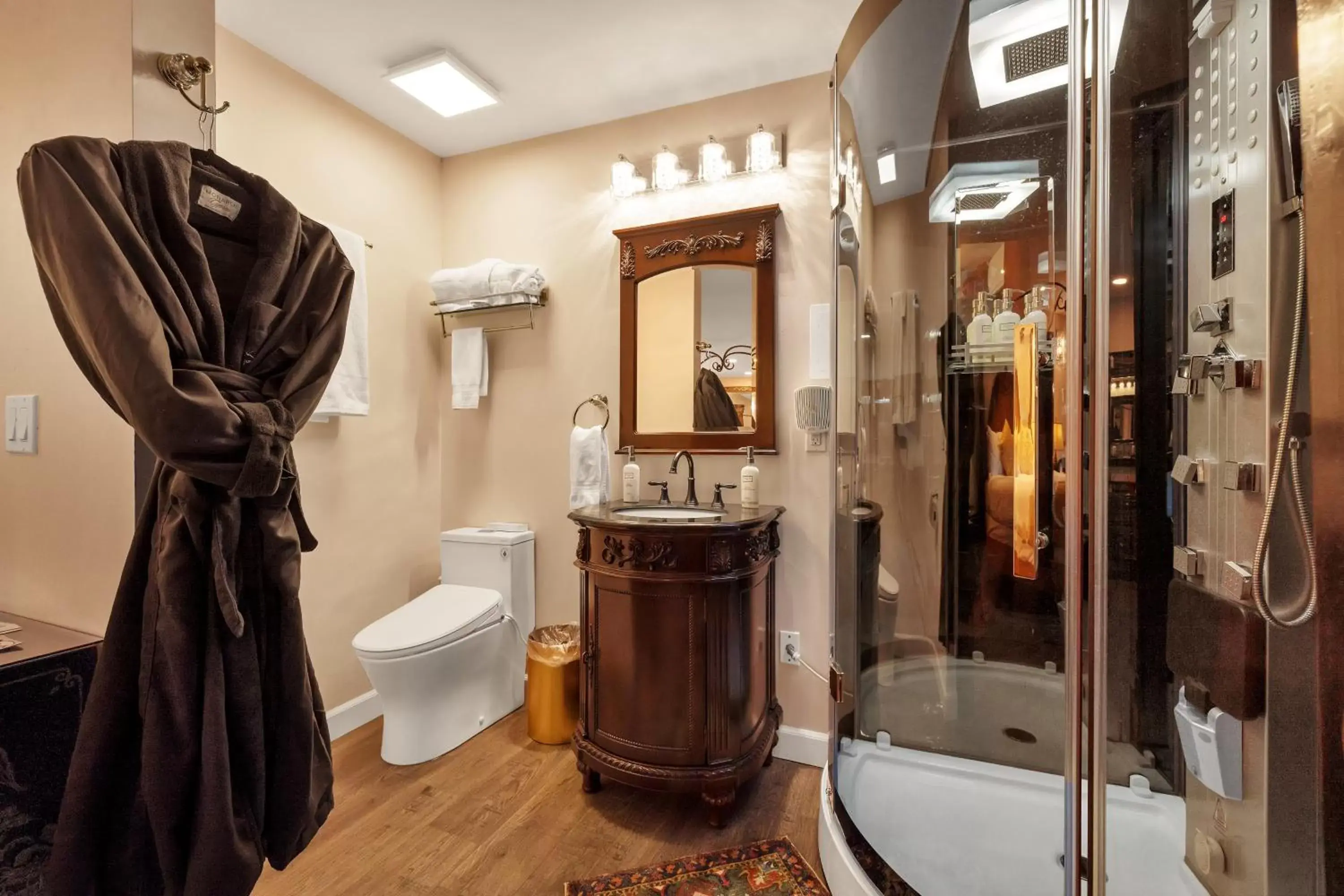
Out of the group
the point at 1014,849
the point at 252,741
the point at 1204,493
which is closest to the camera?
Result: the point at 252,741

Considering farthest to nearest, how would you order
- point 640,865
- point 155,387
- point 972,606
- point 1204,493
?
1. point 972,606
2. point 640,865
3. point 1204,493
4. point 155,387

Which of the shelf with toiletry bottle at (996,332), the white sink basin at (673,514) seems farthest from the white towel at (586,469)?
the shelf with toiletry bottle at (996,332)

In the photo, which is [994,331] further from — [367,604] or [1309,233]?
[367,604]

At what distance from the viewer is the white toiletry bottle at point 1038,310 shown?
4.55 ft

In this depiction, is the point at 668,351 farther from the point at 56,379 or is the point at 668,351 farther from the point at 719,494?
the point at 56,379

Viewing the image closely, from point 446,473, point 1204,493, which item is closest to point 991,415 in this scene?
point 1204,493

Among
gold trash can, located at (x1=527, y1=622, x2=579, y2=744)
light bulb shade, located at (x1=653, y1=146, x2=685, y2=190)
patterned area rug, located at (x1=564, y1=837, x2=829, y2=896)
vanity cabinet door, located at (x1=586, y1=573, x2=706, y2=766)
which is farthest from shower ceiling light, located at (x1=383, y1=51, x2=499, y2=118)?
patterned area rug, located at (x1=564, y1=837, x2=829, y2=896)

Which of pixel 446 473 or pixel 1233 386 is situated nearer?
pixel 1233 386

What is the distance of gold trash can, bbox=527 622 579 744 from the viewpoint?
217cm

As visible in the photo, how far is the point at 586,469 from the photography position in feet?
7.52

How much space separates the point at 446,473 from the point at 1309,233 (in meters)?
2.80

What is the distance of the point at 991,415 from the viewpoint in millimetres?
1670

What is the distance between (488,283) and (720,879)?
225 cm

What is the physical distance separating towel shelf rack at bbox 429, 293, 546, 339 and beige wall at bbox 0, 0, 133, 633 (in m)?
1.33
